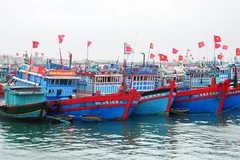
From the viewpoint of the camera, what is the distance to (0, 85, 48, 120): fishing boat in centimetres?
3114

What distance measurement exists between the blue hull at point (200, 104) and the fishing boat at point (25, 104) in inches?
585

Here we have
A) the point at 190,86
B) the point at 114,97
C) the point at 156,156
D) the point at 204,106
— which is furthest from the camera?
the point at 190,86

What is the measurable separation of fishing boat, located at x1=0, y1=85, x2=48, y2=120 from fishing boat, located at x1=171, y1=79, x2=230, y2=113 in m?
14.1

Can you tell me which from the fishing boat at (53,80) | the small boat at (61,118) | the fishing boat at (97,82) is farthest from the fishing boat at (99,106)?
the fishing boat at (97,82)

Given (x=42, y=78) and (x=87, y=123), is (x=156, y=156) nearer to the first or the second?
(x=87, y=123)

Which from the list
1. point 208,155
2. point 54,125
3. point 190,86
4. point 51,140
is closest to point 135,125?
point 54,125

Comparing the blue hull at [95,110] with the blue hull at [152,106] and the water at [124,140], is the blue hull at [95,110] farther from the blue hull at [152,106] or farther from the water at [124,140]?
the blue hull at [152,106]

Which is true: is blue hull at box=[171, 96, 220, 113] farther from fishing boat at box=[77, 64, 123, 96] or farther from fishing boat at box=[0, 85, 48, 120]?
fishing boat at box=[0, 85, 48, 120]

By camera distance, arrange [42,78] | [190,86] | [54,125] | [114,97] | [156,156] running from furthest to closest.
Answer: [190,86] → [42,78] → [114,97] → [54,125] → [156,156]

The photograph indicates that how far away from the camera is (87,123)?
31.0 meters

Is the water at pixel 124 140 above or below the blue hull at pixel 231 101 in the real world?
below

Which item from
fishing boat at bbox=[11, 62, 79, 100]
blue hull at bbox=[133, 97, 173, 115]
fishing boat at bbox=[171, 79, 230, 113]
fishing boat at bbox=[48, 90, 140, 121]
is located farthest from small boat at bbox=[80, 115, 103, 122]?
fishing boat at bbox=[171, 79, 230, 113]

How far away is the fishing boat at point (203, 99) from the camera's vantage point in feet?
127

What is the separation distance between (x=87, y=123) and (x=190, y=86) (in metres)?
21.3
